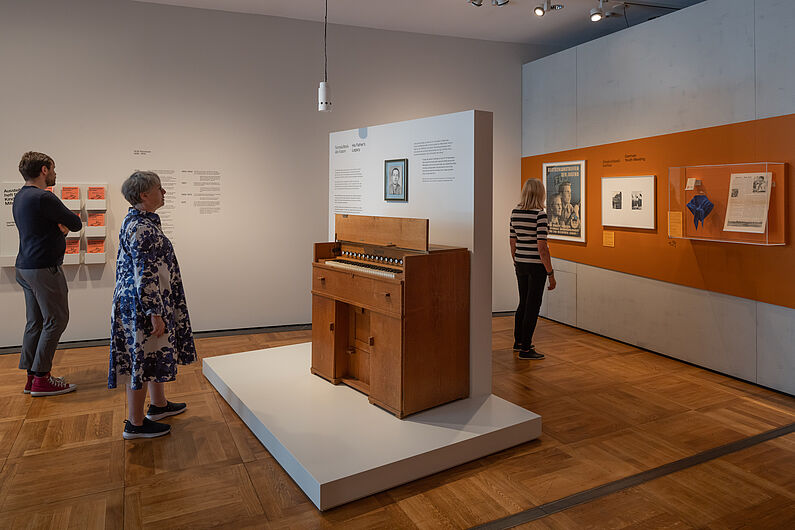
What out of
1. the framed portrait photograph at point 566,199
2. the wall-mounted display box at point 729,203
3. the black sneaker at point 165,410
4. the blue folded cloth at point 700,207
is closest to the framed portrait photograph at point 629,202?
the wall-mounted display box at point 729,203

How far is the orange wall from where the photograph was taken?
4.46 m

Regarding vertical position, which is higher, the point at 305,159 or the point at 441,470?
the point at 305,159

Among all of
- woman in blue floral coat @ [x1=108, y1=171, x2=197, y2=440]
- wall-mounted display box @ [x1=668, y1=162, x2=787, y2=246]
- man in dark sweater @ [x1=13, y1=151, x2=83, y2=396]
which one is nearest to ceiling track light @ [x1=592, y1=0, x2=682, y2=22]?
wall-mounted display box @ [x1=668, y1=162, x2=787, y2=246]

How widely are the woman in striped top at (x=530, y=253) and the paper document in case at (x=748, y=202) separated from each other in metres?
1.52

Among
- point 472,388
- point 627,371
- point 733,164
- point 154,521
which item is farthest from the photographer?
point 627,371

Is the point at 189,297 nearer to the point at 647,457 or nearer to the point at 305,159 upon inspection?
the point at 305,159

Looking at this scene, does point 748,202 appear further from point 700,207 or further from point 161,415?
point 161,415

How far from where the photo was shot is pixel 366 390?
162 inches

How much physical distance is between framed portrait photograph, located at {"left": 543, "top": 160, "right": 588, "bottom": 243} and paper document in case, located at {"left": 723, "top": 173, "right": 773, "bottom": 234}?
6.53ft

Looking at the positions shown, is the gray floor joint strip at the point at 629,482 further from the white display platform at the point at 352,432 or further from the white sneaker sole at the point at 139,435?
the white sneaker sole at the point at 139,435

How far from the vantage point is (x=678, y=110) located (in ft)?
17.6

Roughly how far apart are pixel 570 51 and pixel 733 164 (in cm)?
278

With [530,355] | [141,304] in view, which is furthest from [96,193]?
[530,355]

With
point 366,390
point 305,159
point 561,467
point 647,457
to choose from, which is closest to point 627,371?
point 647,457
